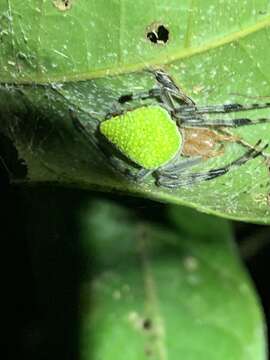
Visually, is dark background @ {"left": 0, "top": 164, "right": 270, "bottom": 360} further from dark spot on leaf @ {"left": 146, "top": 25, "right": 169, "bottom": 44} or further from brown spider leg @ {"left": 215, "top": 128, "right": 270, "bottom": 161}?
dark spot on leaf @ {"left": 146, "top": 25, "right": 169, "bottom": 44}

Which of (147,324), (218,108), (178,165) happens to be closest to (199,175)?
(178,165)

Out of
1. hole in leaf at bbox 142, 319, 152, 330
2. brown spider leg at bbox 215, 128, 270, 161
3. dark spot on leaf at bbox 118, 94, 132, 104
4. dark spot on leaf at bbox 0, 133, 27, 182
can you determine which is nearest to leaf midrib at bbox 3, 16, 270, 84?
dark spot on leaf at bbox 118, 94, 132, 104

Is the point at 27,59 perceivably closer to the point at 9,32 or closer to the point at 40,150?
the point at 9,32

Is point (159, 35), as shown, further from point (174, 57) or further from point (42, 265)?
point (42, 265)

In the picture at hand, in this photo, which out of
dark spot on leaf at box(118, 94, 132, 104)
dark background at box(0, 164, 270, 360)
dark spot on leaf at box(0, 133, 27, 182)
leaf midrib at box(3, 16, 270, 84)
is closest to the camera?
leaf midrib at box(3, 16, 270, 84)

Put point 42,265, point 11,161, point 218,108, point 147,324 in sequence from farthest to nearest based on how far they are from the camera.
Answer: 1. point 147,324
2. point 42,265
3. point 11,161
4. point 218,108

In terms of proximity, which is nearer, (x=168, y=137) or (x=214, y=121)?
(x=214, y=121)
